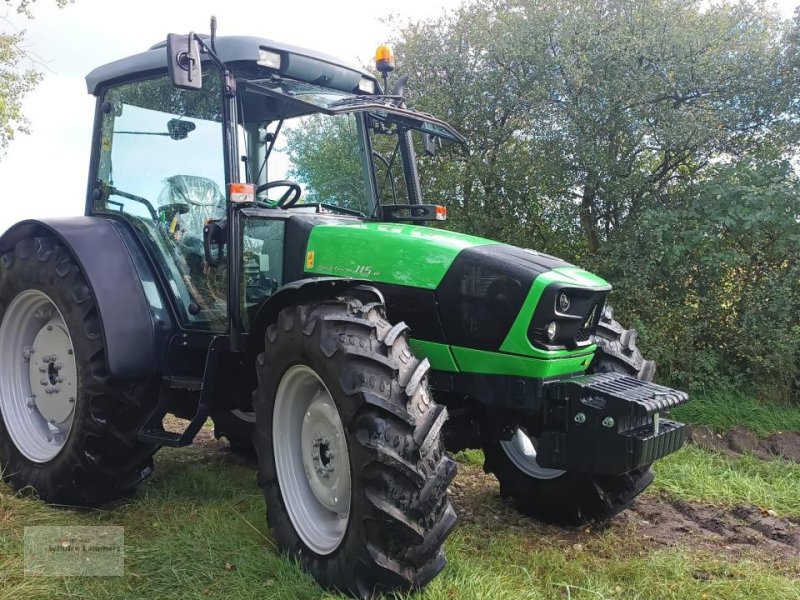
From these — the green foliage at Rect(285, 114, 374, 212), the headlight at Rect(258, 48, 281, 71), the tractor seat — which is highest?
the headlight at Rect(258, 48, 281, 71)

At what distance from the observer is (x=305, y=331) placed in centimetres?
287

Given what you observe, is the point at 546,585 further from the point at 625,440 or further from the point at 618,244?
the point at 618,244

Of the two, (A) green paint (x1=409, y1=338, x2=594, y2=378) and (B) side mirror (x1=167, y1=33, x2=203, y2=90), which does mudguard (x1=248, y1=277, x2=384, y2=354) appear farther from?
(B) side mirror (x1=167, y1=33, x2=203, y2=90)

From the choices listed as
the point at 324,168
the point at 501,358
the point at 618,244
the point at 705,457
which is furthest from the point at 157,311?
the point at 618,244

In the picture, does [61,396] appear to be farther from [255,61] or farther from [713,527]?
[713,527]

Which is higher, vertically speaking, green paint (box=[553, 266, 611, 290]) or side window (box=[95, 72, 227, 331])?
Result: side window (box=[95, 72, 227, 331])

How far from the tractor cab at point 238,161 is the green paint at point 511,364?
995 mm

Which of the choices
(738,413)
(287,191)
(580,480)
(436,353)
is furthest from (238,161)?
(738,413)

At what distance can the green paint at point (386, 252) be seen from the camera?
3.21 metres

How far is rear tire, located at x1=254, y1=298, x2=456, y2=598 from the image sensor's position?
2578 mm

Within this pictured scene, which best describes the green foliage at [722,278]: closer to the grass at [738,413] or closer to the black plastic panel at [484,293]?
the grass at [738,413]

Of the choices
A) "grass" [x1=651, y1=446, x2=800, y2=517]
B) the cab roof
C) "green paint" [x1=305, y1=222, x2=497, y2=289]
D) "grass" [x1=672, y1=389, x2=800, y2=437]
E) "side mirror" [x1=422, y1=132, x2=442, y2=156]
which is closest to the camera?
"green paint" [x1=305, y1=222, x2=497, y2=289]

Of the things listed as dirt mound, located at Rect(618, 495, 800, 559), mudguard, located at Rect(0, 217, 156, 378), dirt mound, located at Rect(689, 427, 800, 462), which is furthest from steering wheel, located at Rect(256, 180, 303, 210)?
dirt mound, located at Rect(689, 427, 800, 462)

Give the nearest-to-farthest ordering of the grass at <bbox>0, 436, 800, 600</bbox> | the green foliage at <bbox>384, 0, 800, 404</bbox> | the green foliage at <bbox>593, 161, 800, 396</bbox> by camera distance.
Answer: the grass at <bbox>0, 436, 800, 600</bbox> < the green foliage at <bbox>593, 161, 800, 396</bbox> < the green foliage at <bbox>384, 0, 800, 404</bbox>
